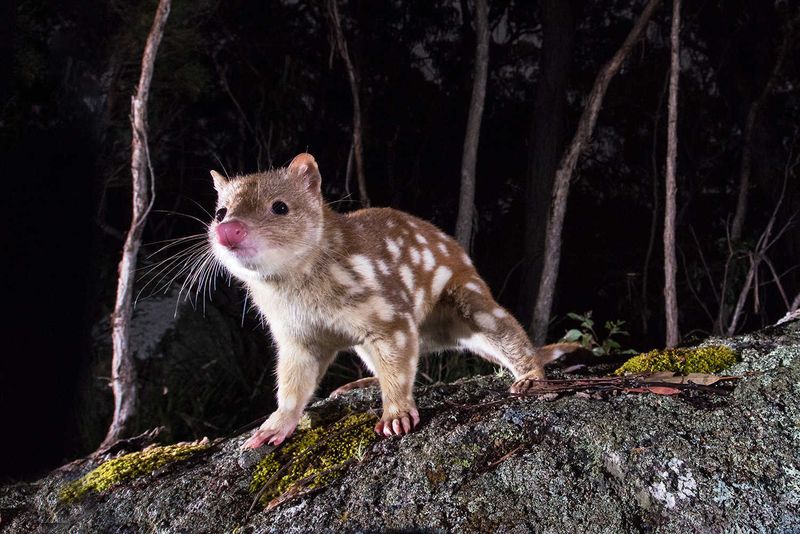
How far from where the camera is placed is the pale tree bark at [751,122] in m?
5.65

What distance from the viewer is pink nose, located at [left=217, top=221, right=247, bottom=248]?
227 centimetres

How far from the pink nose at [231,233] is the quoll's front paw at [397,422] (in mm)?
695

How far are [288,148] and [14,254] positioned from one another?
7.55ft

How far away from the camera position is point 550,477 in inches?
73.3

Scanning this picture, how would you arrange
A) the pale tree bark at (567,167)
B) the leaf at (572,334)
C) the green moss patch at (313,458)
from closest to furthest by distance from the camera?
Result: the green moss patch at (313,458) → the leaf at (572,334) → the pale tree bark at (567,167)

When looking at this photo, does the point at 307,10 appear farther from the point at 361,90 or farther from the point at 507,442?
the point at 507,442

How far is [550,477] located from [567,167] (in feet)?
10.2

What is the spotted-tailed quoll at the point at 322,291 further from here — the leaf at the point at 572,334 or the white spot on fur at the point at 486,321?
the leaf at the point at 572,334

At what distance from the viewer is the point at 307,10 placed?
641 centimetres

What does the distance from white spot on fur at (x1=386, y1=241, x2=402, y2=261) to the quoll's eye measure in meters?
0.49

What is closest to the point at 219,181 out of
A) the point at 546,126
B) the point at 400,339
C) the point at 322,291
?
the point at 322,291

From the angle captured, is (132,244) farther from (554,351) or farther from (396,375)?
(554,351)

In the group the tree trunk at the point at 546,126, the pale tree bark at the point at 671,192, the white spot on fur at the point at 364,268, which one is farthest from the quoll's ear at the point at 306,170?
the tree trunk at the point at 546,126

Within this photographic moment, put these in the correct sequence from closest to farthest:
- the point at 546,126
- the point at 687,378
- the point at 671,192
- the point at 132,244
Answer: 1. the point at 687,378
2. the point at 132,244
3. the point at 671,192
4. the point at 546,126
